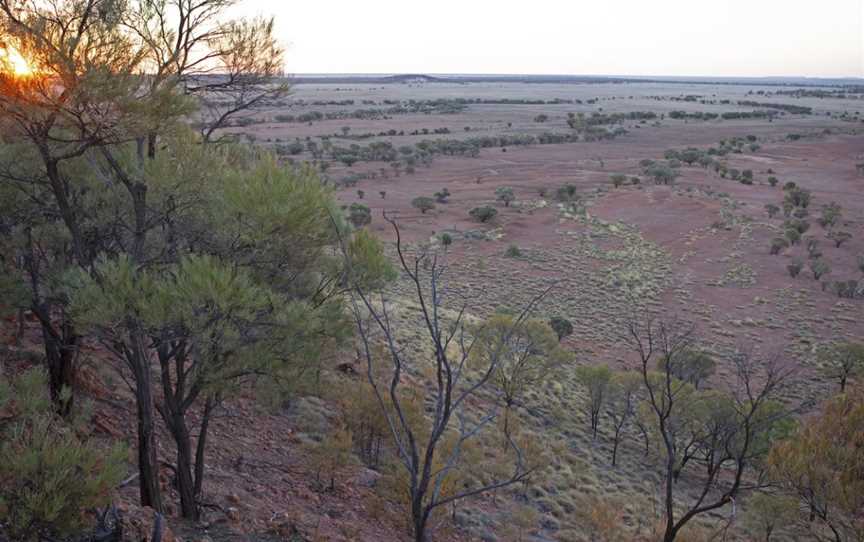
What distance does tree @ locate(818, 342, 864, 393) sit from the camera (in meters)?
20.8

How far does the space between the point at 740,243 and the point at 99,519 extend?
38.2m

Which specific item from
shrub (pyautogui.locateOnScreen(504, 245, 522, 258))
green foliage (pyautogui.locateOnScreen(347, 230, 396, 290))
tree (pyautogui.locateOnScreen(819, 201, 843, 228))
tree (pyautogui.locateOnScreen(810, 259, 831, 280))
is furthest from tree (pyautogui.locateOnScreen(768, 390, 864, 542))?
tree (pyautogui.locateOnScreen(819, 201, 843, 228))

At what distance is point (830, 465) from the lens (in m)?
9.94

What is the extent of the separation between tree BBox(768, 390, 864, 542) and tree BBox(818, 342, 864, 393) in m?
11.5

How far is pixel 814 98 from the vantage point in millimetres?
187500

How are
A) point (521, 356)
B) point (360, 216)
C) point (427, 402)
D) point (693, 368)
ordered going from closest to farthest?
point (427, 402), point (521, 356), point (693, 368), point (360, 216)

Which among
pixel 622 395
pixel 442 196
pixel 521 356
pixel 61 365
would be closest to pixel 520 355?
pixel 521 356

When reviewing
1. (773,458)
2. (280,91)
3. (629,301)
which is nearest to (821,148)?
(629,301)

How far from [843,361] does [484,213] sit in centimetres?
2384

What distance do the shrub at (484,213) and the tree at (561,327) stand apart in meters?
17.2

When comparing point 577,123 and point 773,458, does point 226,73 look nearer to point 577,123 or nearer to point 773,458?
point 773,458

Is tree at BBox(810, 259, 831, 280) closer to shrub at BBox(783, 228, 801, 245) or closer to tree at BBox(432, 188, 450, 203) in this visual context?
shrub at BBox(783, 228, 801, 245)

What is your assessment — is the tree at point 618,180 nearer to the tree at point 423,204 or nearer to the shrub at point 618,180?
the shrub at point 618,180

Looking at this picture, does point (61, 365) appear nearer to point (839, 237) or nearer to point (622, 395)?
point (622, 395)
